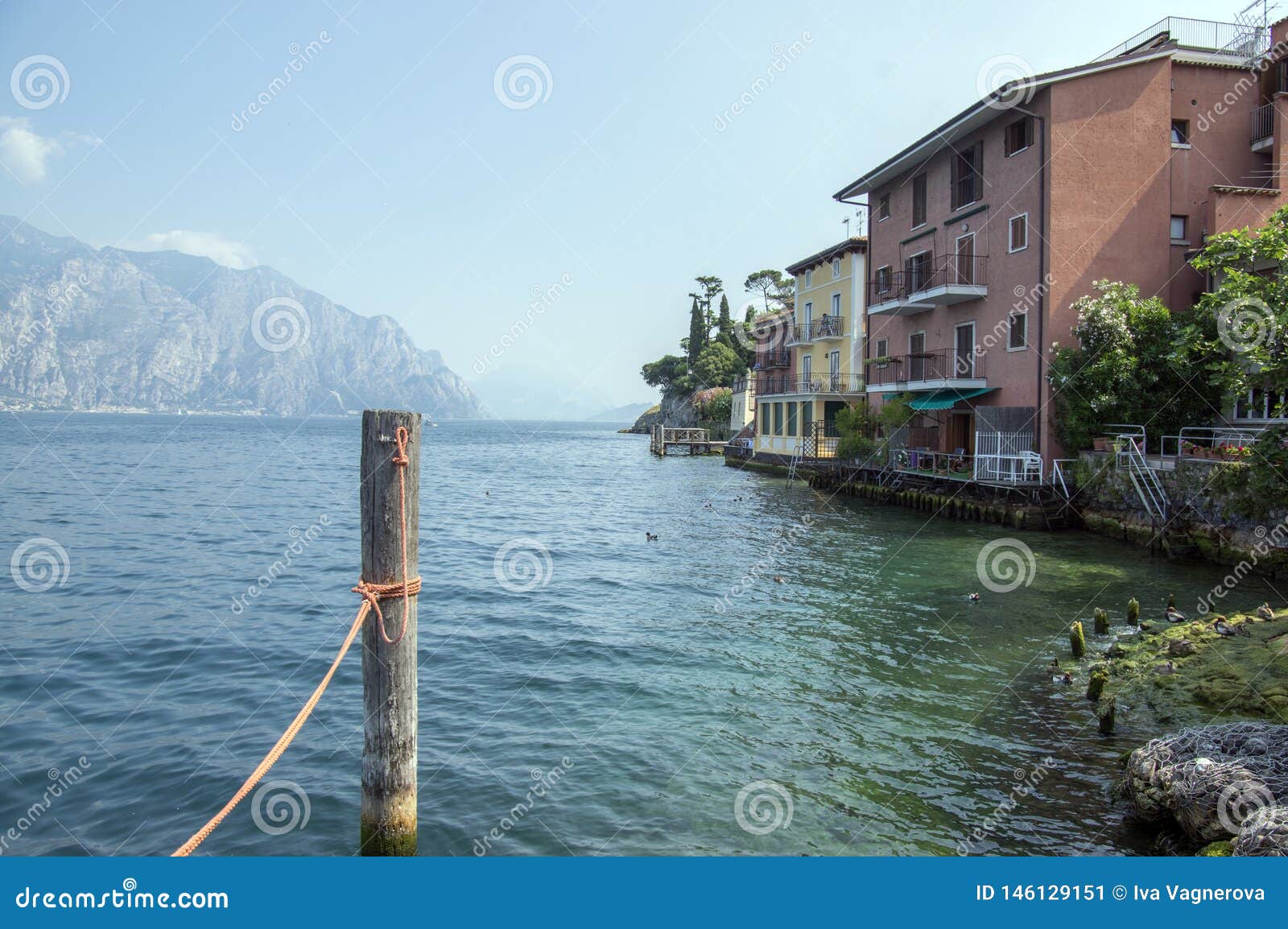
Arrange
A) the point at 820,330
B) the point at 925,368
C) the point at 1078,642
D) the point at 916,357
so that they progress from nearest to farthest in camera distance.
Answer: the point at 1078,642 → the point at 916,357 → the point at 925,368 → the point at 820,330

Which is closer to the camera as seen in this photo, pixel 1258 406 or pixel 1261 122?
pixel 1258 406

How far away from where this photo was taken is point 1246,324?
18.1m

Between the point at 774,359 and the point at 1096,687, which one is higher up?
the point at 774,359

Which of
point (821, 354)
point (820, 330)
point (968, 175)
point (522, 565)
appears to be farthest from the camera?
point (821, 354)

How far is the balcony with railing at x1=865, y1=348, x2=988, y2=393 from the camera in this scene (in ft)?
110

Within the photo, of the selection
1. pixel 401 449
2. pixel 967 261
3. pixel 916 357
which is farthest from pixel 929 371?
pixel 401 449

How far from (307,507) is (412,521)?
115ft

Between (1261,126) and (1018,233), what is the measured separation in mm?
9058

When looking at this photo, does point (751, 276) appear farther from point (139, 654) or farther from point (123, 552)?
point (139, 654)

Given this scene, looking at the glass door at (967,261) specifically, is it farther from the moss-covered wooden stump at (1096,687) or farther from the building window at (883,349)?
the moss-covered wooden stump at (1096,687)

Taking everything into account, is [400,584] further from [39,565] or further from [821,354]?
[821,354]

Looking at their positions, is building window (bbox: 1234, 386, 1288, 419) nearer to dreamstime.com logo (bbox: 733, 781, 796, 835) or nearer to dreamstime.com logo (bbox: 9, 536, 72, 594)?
dreamstime.com logo (bbox: 733, 781, 796, 835)

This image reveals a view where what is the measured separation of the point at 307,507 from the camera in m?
38.3

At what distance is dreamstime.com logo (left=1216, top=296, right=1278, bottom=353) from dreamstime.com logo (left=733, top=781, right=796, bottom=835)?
1241 cm
